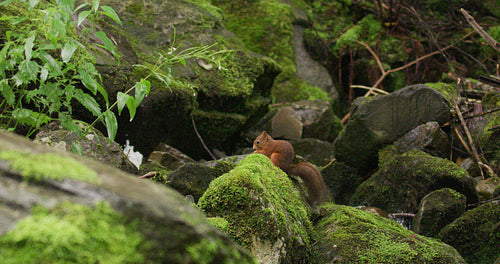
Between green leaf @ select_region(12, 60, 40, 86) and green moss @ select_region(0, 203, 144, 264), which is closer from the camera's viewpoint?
green moss @ select_region(0, 203, 144, 264)

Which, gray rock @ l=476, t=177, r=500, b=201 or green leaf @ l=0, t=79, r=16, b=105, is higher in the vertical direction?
green leaf @ l=0, t=79, r=16, b=105

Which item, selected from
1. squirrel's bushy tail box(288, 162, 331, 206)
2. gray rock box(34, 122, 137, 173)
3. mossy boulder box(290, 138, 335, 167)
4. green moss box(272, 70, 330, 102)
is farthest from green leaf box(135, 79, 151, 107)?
green moss box(272, 70, 330, 102)

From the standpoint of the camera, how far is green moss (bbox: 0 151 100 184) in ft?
3.07

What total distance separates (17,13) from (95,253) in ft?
11.6

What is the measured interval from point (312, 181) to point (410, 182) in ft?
3.68

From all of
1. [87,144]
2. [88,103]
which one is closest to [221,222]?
[88,103]

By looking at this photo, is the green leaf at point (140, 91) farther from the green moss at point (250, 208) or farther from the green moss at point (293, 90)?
the green moss at point (293, 90)

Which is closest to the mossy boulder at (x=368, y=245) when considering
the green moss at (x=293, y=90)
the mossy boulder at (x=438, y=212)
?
the mossy boulder at (x=438, y=212)

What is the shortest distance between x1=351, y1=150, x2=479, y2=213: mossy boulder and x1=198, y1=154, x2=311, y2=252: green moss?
7.70 feet

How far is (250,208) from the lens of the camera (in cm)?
208

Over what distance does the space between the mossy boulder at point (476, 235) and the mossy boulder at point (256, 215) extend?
1774 mm

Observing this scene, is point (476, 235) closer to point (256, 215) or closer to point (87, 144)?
point (256, 215)

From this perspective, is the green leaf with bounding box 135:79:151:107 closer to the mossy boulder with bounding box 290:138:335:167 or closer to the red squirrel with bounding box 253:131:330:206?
the red squirrel with bounding box 253:131:330:206

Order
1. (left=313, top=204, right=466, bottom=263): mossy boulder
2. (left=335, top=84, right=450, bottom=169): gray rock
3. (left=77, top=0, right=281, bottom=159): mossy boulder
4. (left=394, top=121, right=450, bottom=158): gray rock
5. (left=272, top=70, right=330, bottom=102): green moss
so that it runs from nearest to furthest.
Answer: (left=313, top=204, right=466, bottom=263): mossy boulder
(left=77, top=0, right=281, bottom=159): mossy boulder
(left=394, top=121, right=450, bottom=158): gray rock
(left=335, top=84, right=450, bottom=169): gray rock
(left=272, top=70, right=330, bottom=102): green moss
